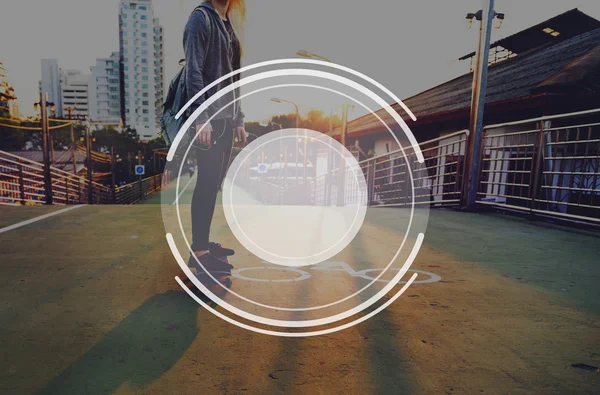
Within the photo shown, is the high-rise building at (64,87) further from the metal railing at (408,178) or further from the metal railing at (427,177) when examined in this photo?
the metal railing at (427,177)

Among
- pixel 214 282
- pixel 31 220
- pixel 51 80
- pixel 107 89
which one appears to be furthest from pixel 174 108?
pixel 51 80

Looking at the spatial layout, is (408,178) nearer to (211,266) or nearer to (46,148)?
(211,266)

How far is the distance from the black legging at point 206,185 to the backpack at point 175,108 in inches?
6.8

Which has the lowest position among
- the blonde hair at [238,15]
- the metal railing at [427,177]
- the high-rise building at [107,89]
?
the metal railing at [427,177]

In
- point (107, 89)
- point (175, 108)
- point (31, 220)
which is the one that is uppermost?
point (107, 89)

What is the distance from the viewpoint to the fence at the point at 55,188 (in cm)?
1035

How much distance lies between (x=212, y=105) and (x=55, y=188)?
737 inches

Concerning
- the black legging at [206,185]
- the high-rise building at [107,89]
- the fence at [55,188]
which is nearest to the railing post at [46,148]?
the fence at [55,188]

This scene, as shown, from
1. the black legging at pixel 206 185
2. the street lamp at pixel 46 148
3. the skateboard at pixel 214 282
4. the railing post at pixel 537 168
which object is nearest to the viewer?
the skateboard at pixel 214 282

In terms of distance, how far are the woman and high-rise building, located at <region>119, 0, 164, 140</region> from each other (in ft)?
432

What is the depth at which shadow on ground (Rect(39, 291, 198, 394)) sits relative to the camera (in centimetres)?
130

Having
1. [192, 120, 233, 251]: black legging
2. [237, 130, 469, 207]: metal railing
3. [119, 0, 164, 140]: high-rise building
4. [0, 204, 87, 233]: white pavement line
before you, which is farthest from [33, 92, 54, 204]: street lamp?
[119, 0, 164, 140]: high-rise building

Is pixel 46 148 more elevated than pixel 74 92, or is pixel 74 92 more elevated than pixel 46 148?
pixel 74 92

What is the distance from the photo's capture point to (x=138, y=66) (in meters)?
127
